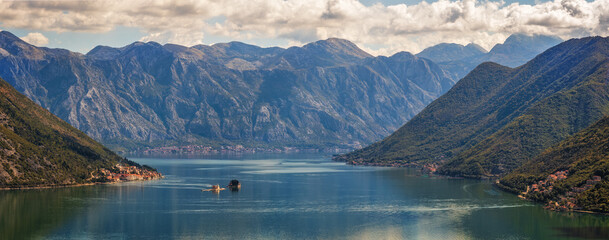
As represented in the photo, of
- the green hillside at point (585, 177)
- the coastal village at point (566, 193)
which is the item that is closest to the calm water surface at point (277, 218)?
the coastal village at point (566, 193)

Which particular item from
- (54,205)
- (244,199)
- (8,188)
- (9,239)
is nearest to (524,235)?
(244,199)

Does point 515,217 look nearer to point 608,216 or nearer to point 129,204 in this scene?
point 608,216

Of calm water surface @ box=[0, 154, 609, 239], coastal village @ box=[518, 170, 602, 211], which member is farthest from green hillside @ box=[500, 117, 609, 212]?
calm water surface @ box=[0, 154, 609, 239]

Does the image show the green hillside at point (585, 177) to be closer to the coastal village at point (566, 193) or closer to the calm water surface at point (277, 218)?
the coastal village at point (566, 193)

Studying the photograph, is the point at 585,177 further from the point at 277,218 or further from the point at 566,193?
the point at 277,218

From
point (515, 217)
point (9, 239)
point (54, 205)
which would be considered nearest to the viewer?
point (9, 239)

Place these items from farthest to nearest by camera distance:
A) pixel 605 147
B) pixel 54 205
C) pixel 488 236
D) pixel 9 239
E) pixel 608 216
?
pixel 605 147 < pixel 54 205 < pixel 608 216 < pixel 488 236 < pixel 9 239

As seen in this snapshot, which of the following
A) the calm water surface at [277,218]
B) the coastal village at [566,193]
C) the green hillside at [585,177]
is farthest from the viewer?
the coastal village at [566,193]

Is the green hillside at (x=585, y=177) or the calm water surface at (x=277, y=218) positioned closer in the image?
the calm water surface at (x=277, y=218)

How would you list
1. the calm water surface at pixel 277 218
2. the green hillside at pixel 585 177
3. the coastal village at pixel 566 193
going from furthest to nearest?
the coastal village at pixel 566 193
the green hillside at pixel 585 177
the calm water surface at pixel 277 218

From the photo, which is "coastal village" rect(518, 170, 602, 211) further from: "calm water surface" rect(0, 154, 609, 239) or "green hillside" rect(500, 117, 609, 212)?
"calm water surface" rect(0, 154, 609, 239)

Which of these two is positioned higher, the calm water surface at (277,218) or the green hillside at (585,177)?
the green hillside at (585,177)
